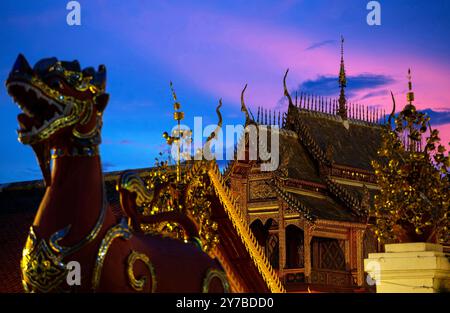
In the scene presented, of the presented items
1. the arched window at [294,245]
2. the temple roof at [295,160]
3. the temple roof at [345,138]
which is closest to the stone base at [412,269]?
the temple roof at [295,160]

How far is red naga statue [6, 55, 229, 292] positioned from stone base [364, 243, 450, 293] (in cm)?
516

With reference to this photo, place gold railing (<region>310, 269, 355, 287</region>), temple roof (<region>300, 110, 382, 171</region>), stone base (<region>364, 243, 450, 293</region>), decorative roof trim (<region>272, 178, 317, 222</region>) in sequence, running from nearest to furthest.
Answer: stone base (<region>364, 243, 450, 293</region>), decorative roof trim (<region>272, 178, 317, 222</region>), gold railing (<region>310, 269, 355, 287</region>), temple roof (<region>300, 110, 382, 171</region>)

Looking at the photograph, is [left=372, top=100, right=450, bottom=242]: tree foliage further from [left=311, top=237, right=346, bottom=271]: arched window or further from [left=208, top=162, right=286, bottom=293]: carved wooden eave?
[left=311, top=237, right=346, bottom=271]: arched window

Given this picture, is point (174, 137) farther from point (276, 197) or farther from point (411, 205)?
point (276, 197)

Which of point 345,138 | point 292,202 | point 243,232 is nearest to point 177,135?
point 243,232

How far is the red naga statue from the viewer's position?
623cm

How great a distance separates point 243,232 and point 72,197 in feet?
17.9

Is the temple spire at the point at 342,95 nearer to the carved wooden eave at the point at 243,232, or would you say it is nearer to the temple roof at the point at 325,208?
the temple roof at the point at 325,208

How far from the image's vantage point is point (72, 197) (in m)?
6.36

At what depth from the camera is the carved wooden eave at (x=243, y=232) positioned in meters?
11.5

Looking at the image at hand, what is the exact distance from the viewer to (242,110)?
30.4 meters

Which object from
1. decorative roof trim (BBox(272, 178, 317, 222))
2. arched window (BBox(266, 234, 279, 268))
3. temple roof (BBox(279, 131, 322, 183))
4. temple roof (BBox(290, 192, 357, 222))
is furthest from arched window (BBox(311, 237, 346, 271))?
decorative roof trim (BBox(272, 178, 317, 222))

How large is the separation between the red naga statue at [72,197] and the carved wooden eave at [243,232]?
4820mm
